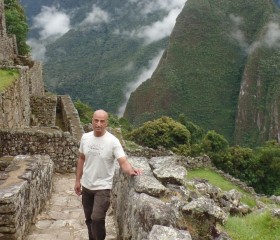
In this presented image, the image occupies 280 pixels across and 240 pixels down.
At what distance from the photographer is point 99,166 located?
5273 mm

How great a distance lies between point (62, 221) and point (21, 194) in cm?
151

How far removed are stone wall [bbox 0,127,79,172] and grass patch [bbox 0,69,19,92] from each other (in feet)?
4.56

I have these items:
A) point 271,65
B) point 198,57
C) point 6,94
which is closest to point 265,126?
point 271,65

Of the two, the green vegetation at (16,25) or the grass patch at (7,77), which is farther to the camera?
the green vegetation at (16,25)

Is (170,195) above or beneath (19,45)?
beneath

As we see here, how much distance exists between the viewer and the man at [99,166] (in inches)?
203

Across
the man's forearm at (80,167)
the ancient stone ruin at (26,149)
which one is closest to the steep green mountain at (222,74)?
the ancient stone ruin at (26,149)

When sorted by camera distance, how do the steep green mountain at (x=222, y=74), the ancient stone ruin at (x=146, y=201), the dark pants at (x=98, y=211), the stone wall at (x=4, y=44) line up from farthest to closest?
the steep green mountain at (x=222, y=74) < the stone wall at (x=4, y=44) < the dark pants at (x=98, y=211) < the ancient stone ruin at (x=146, y=201)

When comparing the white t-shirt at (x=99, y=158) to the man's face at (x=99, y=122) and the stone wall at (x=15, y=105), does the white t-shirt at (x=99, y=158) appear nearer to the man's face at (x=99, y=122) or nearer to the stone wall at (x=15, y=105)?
the man's face at (x=99, y=122)

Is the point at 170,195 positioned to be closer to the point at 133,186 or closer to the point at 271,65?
the point at 133,186

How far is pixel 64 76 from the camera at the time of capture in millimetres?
194875

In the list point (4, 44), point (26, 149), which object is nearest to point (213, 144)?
point (4, 44)

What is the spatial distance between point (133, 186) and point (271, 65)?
16671 cm

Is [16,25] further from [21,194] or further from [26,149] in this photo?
[21,194]
